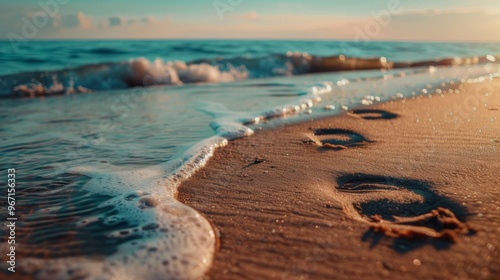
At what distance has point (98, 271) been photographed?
174cm

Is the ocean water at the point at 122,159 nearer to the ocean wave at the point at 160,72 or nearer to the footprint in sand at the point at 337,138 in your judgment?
the ocean wave at the point at 160,72

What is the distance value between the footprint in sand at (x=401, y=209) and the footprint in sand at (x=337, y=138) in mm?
788

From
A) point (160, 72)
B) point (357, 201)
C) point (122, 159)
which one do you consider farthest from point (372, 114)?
point (160, 72)

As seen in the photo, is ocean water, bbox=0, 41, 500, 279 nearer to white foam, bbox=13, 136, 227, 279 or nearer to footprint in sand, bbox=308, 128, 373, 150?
white foam, bbox=13, 136, 227, 279

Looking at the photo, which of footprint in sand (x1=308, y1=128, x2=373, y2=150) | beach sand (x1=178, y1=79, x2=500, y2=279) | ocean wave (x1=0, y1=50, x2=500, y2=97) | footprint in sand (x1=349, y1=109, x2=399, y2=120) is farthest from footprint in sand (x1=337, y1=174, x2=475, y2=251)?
ocean wave (x1=0, y1=50, x2=500, y2=97)

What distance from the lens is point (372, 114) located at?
4.89 meters

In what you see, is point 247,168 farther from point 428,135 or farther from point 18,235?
point 428,135

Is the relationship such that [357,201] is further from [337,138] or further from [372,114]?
[372,114]

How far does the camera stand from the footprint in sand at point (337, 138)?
3.53 m

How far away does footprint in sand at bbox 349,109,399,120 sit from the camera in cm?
467

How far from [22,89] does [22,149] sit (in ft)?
17.5

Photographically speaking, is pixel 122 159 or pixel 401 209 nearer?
pixel 401 209

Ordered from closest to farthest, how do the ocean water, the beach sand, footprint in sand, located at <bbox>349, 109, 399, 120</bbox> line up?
the beach sand → the ocean water → footprint in sand, located at <bbox>349, 109, 399, 120</bbox>

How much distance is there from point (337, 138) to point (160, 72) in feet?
24.5
